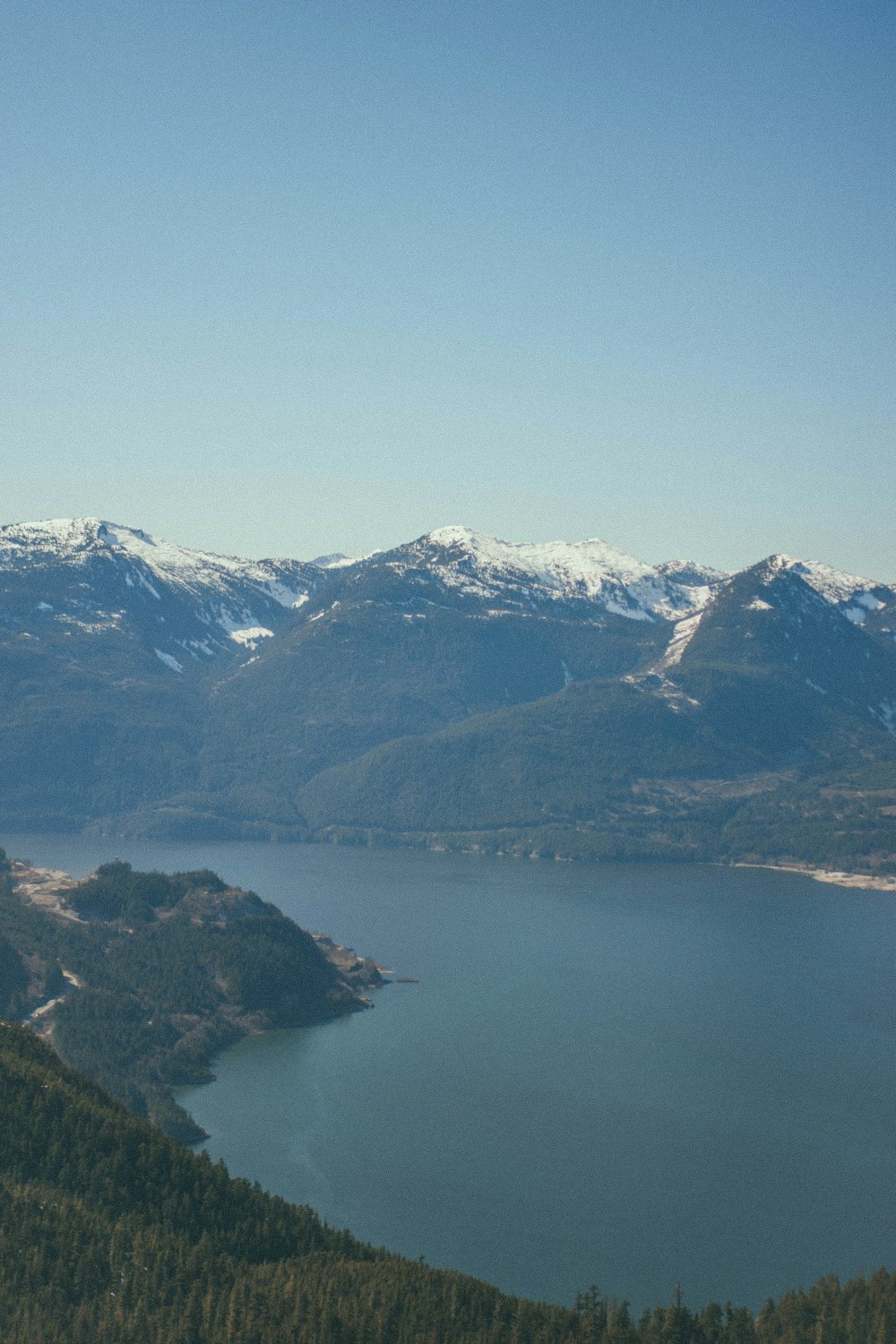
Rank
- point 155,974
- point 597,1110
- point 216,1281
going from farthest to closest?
point 155,974 < point 597,1110 < point 216,1281

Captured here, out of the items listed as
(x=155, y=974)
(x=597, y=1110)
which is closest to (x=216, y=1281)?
(x=597, y=1110)

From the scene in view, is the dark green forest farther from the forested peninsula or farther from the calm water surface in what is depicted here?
the forested peninsula

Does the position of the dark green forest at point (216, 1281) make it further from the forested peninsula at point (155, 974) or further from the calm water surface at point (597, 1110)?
the forested peninsula at point (155, 974)

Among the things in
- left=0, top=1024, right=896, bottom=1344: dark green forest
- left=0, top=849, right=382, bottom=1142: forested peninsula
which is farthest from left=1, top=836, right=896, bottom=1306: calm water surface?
left=0, top=1024, right=896, bottom=1344: dark green forest

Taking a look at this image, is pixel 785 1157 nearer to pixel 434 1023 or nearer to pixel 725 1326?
pixel 725 1326

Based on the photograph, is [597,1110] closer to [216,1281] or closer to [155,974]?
[216,1281]

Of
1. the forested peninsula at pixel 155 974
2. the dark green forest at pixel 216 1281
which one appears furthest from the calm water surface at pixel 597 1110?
the dark green forest at pixel 216 1281

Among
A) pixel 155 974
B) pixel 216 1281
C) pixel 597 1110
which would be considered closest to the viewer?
pixel 216 1281

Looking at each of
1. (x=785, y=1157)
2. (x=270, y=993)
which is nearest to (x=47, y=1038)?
(x=270, y=993)
